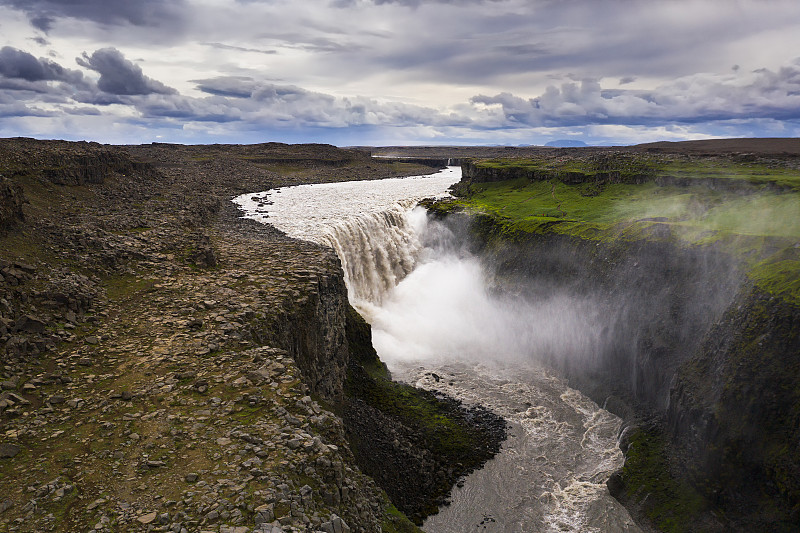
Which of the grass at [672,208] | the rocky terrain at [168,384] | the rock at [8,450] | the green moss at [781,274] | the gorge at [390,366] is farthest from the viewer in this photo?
the grass at [672,208]

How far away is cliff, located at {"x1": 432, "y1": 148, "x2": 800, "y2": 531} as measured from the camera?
2483 centimetres

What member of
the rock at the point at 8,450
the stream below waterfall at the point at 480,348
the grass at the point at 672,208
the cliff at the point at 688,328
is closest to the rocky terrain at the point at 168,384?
the rock at the point at 8,450

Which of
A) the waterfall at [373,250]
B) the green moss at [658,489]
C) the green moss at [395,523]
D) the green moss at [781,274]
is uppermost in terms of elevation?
the green moss at [781,274]

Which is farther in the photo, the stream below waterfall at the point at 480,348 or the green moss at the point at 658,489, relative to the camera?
the stream below waterfall at the point at 480,348

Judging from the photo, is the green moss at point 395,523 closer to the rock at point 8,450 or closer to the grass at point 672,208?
the rock at point 8,450

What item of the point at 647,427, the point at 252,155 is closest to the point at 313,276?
the point at 647,427

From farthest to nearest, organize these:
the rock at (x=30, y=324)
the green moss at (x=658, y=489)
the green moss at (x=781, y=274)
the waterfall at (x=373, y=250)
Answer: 1. the waterfall at (x=373, y=250)
2. the green moss at (x=781, y=274)
3. the green moss at (x=658, y=489)
4. the rock at (x=30, y=324)

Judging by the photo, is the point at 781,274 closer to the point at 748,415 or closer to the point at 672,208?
the point at 748,415

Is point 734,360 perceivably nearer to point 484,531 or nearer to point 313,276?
point 484,531

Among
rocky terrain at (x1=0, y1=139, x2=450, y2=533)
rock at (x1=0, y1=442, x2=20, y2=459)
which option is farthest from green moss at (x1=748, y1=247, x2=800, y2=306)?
rock at (x1=0, y1=442, x2=20, y2=459)

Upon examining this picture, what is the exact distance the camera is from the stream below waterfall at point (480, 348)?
2823 centimetres

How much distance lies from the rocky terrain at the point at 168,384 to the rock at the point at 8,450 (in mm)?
27

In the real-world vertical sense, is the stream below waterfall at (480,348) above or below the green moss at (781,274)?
below

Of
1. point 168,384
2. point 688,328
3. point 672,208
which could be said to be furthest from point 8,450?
point 672,208
